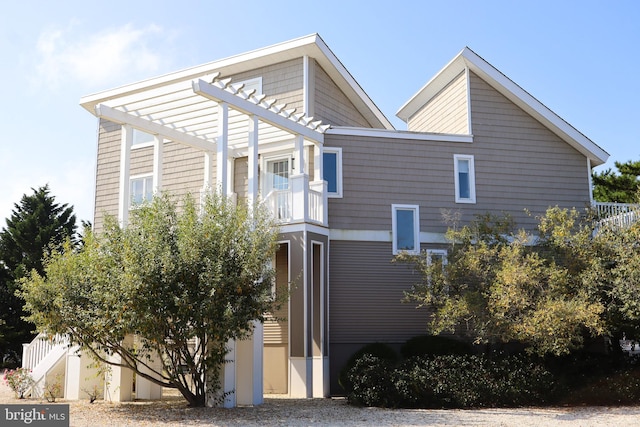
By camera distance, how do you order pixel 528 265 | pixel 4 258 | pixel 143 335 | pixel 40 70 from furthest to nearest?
pixel 4 258 → pixel 40 70 → pixel 528 265 → pixel 143 335

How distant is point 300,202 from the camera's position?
15.9 metres

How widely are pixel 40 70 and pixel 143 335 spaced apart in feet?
23.3

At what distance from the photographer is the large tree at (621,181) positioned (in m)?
24.5

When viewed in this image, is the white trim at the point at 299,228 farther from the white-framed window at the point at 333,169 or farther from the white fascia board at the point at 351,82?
the white fascia board at the point at 351,82

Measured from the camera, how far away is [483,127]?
741 inches

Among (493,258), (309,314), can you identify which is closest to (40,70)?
(309,314)

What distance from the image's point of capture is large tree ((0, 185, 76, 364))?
26047 mm

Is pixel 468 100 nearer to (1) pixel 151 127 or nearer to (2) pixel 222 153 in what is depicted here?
(2) pixel 222 153

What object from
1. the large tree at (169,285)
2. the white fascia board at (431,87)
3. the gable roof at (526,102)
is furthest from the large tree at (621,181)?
the large tree at (169,285)

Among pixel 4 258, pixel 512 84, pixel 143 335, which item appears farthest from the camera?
pixel 4 258

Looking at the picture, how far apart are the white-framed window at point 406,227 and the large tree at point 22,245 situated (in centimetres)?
1428

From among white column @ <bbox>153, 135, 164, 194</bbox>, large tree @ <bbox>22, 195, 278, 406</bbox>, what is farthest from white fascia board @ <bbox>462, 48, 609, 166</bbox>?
large tree @ <bbox>22, 195, 278, 406</bbox>

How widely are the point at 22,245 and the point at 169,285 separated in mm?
18575

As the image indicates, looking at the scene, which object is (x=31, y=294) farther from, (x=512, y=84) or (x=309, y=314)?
(x=512, y=84)
